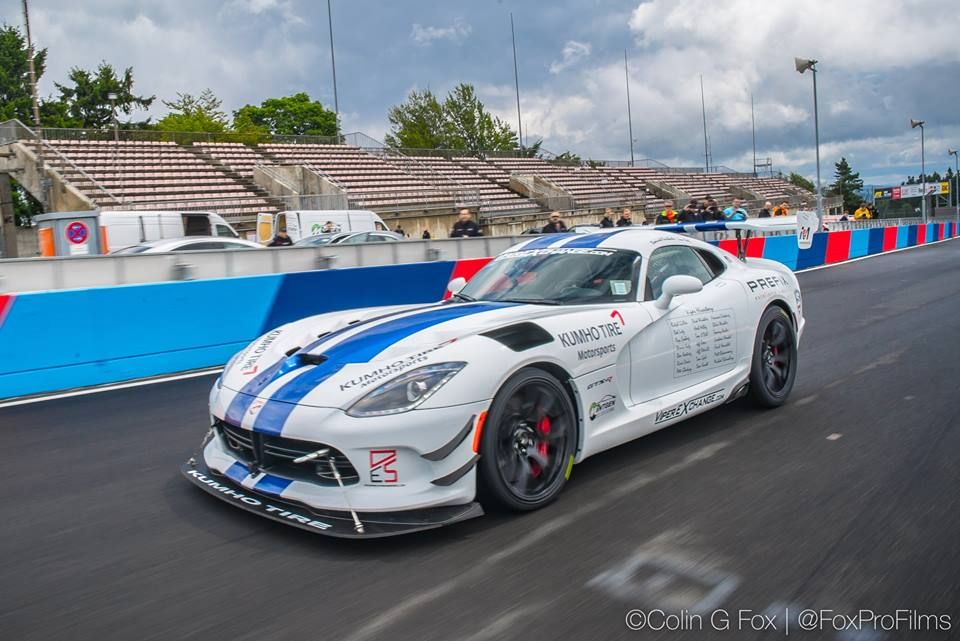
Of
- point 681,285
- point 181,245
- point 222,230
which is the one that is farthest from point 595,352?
point 222,230

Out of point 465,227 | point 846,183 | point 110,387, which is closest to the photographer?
point 110,387

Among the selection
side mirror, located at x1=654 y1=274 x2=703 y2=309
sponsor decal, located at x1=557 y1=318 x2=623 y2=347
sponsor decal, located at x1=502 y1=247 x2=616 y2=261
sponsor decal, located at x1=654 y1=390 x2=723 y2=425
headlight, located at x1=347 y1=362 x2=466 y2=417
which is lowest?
sponsor decal, located at x1=654 y1=390 x2=723 y2=425

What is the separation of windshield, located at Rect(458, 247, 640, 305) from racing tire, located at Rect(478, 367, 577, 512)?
32.6 inches

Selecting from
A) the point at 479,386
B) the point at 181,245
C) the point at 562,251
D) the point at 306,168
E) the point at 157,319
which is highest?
the point at 306,168

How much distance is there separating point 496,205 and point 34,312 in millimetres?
32755

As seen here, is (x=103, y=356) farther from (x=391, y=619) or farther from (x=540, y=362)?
(x=391, y=619)

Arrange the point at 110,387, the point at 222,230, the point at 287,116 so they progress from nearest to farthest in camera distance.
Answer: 1. the point at 110,387
2. the point at 222,230
3. the point at 287,116

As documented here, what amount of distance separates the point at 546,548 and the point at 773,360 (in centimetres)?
315

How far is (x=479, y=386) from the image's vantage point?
3701mm

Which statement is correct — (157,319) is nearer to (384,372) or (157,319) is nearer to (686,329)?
(384,372)

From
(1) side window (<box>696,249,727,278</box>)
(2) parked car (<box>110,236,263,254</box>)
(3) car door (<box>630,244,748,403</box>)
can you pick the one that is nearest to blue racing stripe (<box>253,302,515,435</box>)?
(3) car door (<box>630,244,748,403</box>)

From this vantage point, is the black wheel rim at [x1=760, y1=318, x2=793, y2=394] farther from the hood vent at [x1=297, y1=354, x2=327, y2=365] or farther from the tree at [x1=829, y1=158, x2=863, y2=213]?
the tree at [x1=829, y1=158, x2=863, y2=213]

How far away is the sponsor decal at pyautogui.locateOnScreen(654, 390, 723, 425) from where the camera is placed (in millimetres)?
4746

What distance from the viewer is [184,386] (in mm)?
7379
